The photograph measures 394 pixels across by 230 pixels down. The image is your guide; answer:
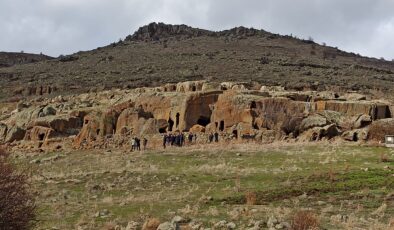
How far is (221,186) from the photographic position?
20.7 meters

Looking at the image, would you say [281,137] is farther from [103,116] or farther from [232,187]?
[232,187]

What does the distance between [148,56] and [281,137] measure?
56.7 m

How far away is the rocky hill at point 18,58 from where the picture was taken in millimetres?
123394

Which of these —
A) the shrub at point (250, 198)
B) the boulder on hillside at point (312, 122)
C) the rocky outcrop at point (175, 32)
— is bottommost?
the shrub at point (250, 198)

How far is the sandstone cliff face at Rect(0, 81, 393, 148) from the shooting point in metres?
37.8

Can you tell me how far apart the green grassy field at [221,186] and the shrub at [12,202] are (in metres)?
3.12

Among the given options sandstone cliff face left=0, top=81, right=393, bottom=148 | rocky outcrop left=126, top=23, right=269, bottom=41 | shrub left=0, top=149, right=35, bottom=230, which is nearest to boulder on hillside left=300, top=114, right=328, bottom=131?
sandstone cliff face left=0, top=81, right=393, bottom=148

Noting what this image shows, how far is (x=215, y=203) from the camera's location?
57.2 ft

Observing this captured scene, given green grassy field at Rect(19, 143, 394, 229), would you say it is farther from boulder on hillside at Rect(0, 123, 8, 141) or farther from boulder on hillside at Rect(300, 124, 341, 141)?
boulder on hillside at Rect(0, 123, 8, 141)

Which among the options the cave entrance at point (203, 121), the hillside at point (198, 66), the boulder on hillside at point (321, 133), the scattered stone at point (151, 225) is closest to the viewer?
the scattered stone at point (151, 225)

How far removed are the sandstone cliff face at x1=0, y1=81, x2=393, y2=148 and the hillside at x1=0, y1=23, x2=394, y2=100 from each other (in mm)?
15418

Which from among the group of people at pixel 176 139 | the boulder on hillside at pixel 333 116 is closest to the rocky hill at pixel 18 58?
the group of people at pixel 176 139

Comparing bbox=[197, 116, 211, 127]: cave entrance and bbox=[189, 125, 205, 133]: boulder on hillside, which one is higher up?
bbox=[197, 116, 211, 127]: cave entrance

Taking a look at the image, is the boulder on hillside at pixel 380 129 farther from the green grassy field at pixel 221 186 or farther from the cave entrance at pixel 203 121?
the cave entrance at pixel 203 121
